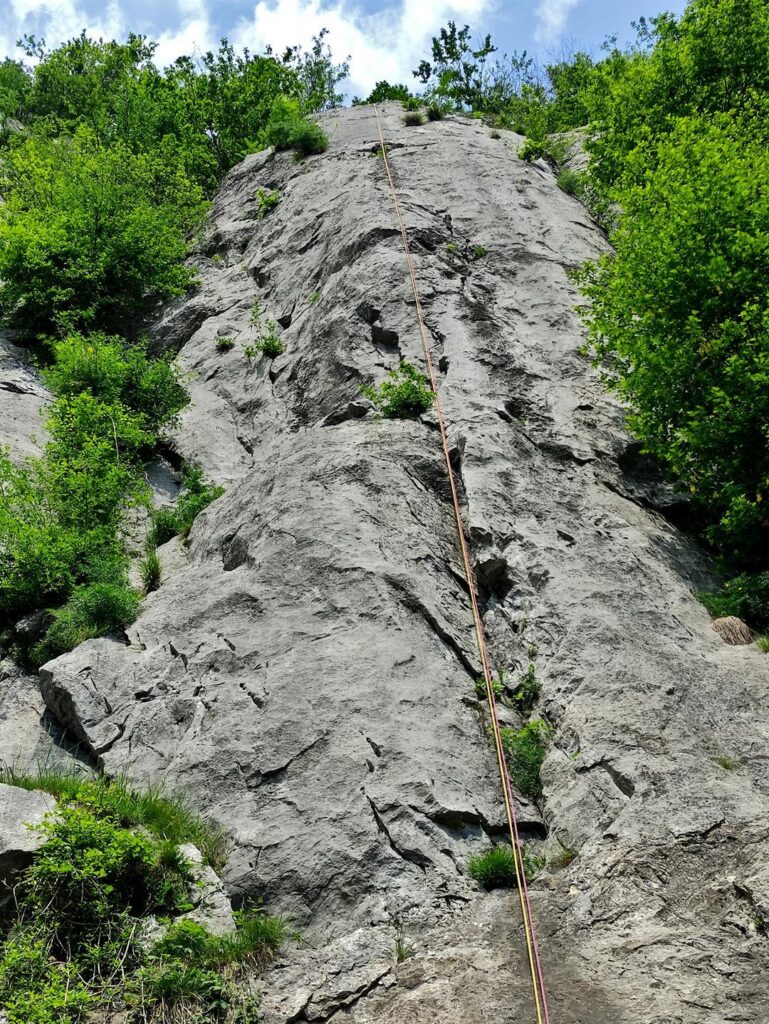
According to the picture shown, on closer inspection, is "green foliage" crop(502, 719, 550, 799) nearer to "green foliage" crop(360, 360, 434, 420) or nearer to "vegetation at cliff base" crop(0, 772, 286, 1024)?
"vegetation at cliff base" crop(0, 772, 286, 1024)

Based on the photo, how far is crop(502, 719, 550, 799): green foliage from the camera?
8547mm

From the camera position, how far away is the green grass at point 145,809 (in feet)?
26.0

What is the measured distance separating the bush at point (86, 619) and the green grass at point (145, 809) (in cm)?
261

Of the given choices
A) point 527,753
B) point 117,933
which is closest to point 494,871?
point 527,753

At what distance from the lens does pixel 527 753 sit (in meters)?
8.74

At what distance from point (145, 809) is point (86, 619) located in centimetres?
362

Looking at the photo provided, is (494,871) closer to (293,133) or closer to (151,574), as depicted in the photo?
(151,574)

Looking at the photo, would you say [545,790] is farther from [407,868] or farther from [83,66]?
[83,66]

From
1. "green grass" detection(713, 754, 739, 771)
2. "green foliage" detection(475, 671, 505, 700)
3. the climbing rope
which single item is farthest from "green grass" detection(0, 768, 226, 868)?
"green grass" detection(713, 754, 739, 771)

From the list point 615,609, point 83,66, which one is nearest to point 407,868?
point 615,609

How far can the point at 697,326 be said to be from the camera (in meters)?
12.0

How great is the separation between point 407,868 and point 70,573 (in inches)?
267

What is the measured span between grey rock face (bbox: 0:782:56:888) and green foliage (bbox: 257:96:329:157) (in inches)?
808

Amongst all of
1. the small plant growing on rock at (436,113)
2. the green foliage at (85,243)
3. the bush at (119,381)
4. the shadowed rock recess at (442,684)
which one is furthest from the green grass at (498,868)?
the small plant growing on rock at (436,113)
